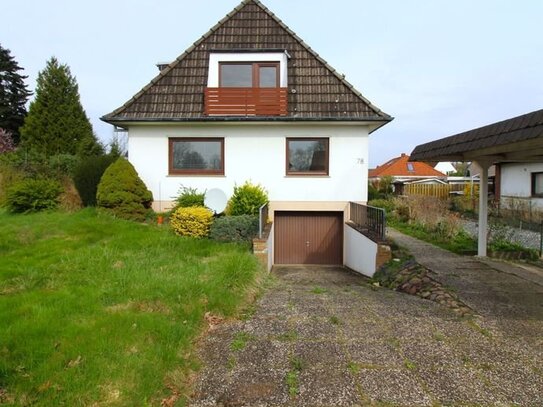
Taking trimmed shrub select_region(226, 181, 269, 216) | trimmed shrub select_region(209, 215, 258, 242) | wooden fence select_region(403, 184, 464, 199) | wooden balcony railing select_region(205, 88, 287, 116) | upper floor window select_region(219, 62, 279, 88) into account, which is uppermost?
upper floor window select_region(219, 62, 279, 88)

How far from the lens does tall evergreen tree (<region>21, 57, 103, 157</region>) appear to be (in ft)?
85.8

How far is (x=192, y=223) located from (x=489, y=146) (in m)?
7.01

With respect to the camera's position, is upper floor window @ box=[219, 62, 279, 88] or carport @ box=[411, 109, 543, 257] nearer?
carport @ box=[411, 109, 543, 257]

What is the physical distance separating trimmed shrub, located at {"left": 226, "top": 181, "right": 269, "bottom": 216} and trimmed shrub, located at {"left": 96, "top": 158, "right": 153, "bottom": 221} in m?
2.76

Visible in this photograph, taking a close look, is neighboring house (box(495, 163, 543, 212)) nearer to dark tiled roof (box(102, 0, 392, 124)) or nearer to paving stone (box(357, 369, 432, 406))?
dark tiled roof (box(102, 0, 392, 124))

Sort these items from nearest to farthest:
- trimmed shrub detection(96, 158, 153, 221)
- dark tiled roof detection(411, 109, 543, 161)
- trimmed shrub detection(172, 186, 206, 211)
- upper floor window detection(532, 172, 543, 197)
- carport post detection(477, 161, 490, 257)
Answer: dark tiled roof detection(411, 109, 543, 161), carport post detection(477, 161, 490, 257), trimmed shrub detection(96, 158, 153, 221), trimmed shrub detection(172, 186, 206, 211), upper floor window detection(532, 172, 543, 197)

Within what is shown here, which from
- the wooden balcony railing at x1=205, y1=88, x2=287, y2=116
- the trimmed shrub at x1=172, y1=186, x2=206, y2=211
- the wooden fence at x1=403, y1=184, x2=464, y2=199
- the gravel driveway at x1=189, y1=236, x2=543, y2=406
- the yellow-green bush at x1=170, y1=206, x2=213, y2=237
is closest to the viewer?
the gravel driveway at x1=189, y1=236, x2=543, y2=406

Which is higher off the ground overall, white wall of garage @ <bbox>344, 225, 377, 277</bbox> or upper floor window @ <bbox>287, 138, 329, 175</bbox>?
upper floor window @ <bbox>287, 138, 329, 175</bbox>

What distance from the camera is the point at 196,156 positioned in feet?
40.7

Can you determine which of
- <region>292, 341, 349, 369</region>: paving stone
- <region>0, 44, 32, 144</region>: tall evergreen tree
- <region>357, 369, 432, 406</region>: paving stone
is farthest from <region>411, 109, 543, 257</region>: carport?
<region>0, 44, 32, 144</region>: tall evergreen tree

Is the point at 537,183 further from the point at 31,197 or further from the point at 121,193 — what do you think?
the point at 31,197

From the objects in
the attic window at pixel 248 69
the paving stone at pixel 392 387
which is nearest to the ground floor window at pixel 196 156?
the attic window at pixel 248 69

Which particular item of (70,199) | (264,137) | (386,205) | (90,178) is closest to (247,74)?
(264,137)

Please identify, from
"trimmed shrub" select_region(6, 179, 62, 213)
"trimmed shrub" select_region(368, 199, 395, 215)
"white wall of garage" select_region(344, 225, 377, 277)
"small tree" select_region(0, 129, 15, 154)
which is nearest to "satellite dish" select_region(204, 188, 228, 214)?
"white wall of garage" select_region(344, 225, 377, 277)
